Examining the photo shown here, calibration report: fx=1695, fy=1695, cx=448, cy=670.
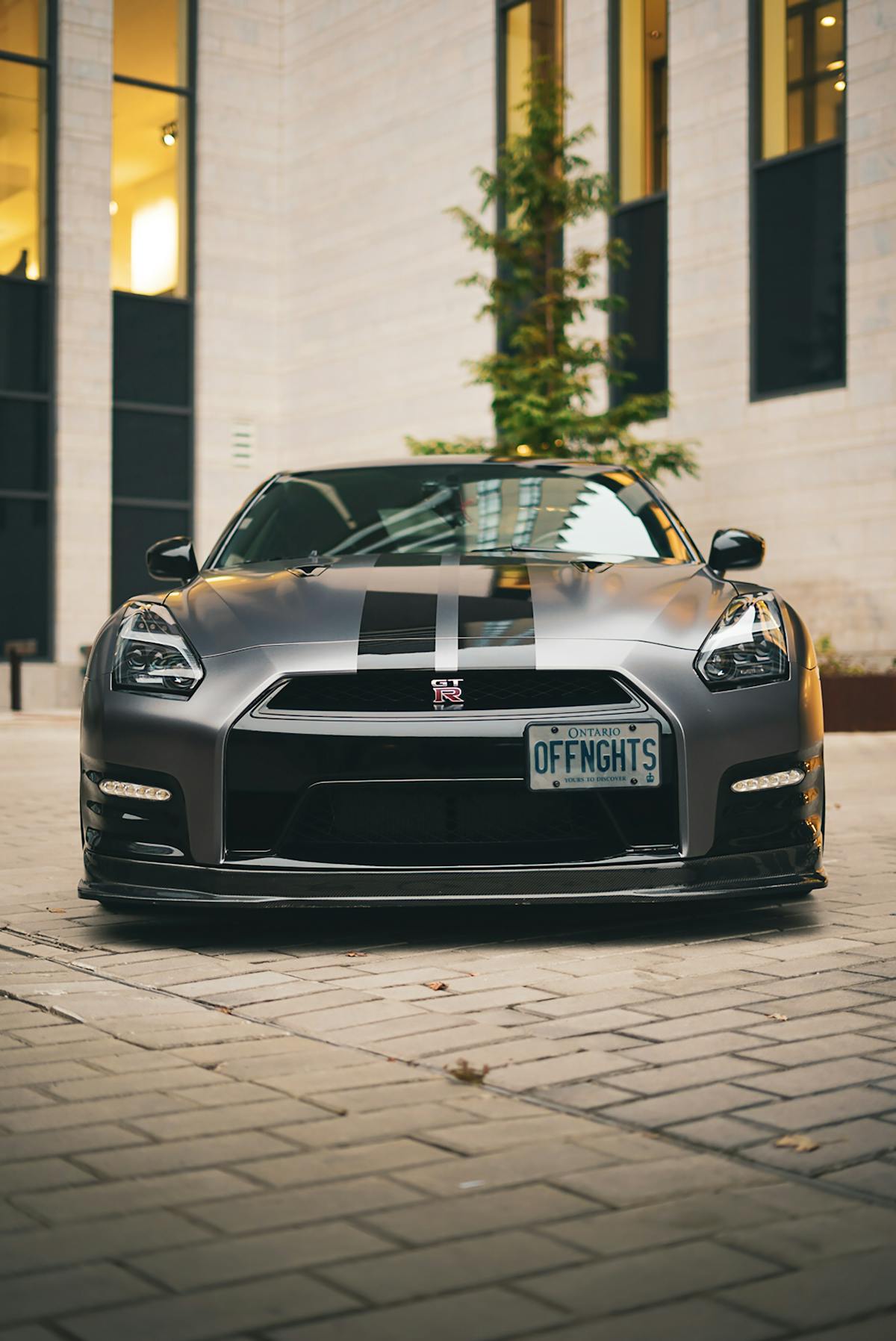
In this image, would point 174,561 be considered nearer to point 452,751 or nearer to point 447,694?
point 447,694

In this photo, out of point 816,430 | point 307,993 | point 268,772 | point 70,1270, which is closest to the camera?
point 70,1270

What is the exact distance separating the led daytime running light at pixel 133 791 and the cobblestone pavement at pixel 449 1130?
Result: 424 millimetres

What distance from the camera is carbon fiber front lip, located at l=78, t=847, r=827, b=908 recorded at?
14.4 feet

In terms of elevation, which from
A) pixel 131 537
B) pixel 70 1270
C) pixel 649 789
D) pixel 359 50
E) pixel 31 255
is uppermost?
pixel 359 50

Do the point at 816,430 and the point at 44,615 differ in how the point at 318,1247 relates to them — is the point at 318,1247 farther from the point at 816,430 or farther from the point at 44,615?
the point at 44,615

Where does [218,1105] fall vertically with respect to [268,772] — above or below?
below

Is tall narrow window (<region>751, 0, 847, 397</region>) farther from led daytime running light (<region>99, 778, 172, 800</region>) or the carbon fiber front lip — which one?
led daytime running light (<region>99, 778, 172, 800</region>)

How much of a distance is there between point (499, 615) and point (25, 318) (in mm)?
19060

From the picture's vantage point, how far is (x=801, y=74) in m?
17.9

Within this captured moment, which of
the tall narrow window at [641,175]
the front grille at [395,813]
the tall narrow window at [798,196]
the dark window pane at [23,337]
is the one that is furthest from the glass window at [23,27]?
the front grille at [395,813]

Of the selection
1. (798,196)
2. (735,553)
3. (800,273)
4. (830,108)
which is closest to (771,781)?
(735,553)

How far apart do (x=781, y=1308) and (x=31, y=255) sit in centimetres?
2212

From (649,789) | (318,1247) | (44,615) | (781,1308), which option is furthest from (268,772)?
(44,615)

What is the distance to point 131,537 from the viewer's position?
76.2 ft
